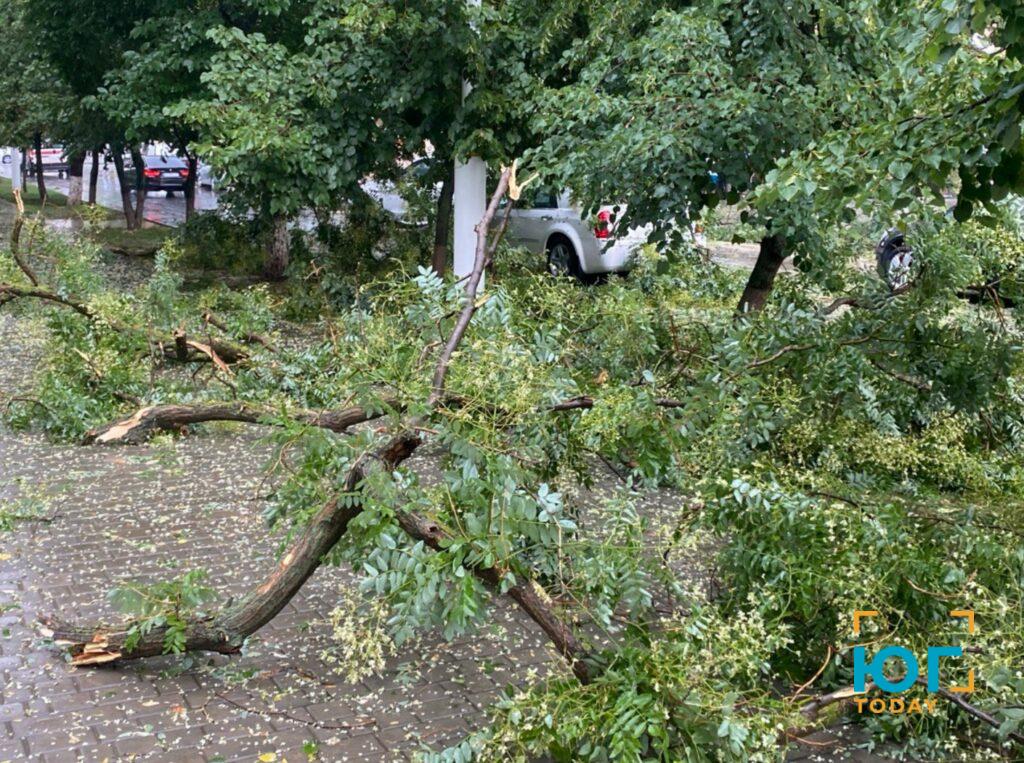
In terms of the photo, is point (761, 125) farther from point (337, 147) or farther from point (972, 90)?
point (337, 147)

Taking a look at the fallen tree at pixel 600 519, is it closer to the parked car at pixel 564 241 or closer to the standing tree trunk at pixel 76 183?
the parked car at pixel 564 241

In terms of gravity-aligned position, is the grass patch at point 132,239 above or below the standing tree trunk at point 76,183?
below

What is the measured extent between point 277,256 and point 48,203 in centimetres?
1325

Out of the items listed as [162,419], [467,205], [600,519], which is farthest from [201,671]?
[467,205]

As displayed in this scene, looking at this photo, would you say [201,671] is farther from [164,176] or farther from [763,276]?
[164,176]

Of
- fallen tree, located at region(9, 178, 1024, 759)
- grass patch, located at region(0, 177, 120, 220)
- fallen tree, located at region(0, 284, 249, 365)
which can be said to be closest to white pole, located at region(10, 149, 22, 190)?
grass patch, located at region(0, 177, 120, 220)

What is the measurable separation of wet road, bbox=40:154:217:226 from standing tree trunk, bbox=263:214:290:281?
27.6ft

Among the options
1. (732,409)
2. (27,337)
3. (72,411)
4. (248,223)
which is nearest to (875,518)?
(732,409)

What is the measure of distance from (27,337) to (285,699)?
6363 millimetres

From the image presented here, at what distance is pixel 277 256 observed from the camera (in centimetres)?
1463

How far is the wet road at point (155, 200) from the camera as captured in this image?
82.0 feet

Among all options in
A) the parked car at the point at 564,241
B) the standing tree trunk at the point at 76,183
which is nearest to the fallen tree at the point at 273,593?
the parked car at the point at 564,241

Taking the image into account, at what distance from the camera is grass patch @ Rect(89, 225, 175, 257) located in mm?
16750

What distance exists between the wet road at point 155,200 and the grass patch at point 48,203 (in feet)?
2.76
